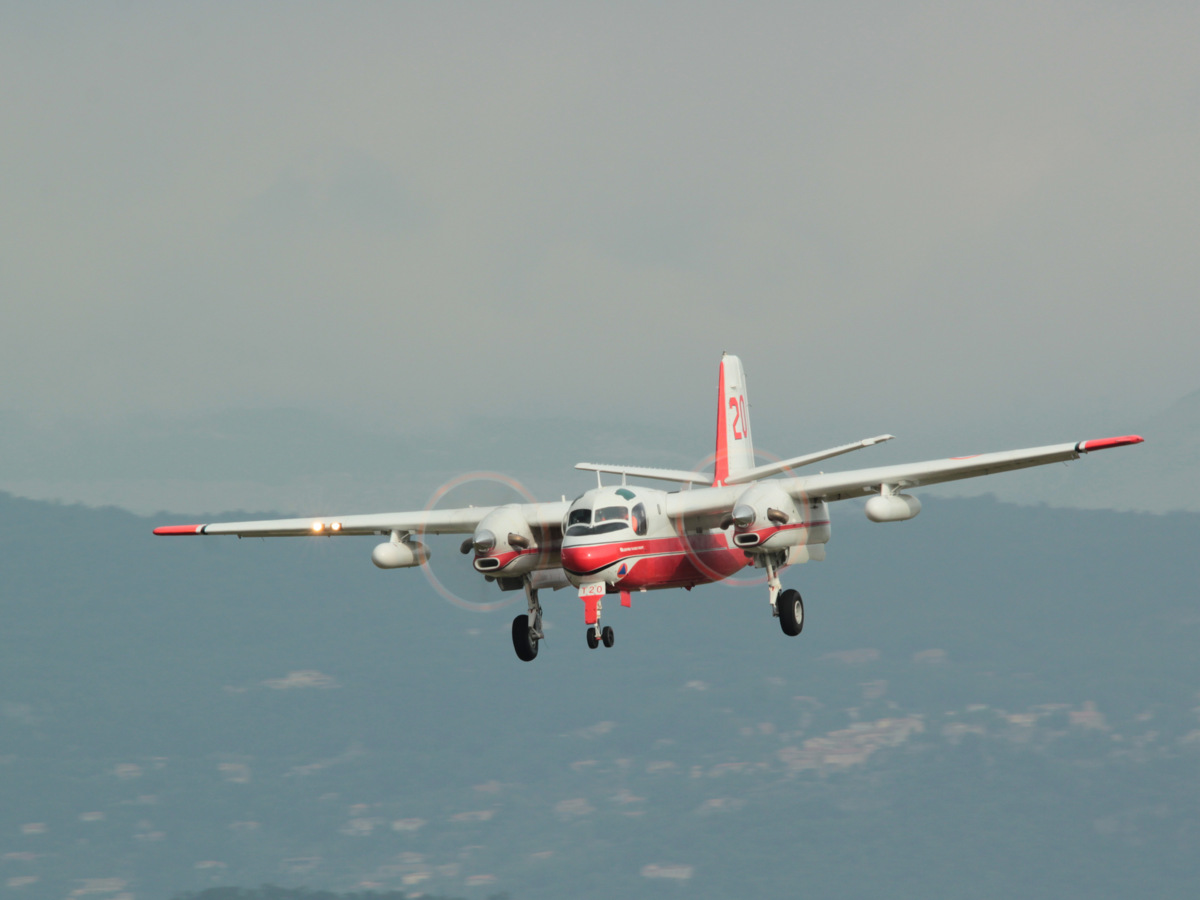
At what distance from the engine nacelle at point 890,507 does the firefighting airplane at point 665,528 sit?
0.06 metres

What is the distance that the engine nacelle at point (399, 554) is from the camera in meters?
47.9

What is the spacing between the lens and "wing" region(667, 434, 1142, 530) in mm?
42594

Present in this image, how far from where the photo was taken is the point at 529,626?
156ft

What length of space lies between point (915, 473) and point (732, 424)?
11.8 m

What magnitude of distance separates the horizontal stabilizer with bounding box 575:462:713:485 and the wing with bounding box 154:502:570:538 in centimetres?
167

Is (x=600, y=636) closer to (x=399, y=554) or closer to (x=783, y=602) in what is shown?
(x=783, y=602)

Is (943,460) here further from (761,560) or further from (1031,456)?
(761,560)

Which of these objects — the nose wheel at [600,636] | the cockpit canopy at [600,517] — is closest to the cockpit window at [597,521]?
the cockpit canopy at [600,517]

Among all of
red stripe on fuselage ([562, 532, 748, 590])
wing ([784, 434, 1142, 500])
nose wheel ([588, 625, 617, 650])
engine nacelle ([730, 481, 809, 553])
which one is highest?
wing ([784, 434, 1142, 500])

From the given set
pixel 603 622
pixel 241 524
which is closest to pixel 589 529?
pixel 603 622

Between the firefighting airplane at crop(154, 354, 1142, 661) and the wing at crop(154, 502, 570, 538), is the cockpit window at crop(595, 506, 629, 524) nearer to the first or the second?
the firefighting airplane at crop(154, 354, 1142, 661)

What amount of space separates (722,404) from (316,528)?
16067 mm

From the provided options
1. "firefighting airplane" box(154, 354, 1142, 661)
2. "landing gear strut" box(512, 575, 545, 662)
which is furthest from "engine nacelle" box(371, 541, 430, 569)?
"landing gear strut" box(512, 575, 545, 662)

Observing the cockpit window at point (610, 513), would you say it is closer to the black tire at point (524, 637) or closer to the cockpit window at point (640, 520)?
the cockpit window at point (640, 520)
